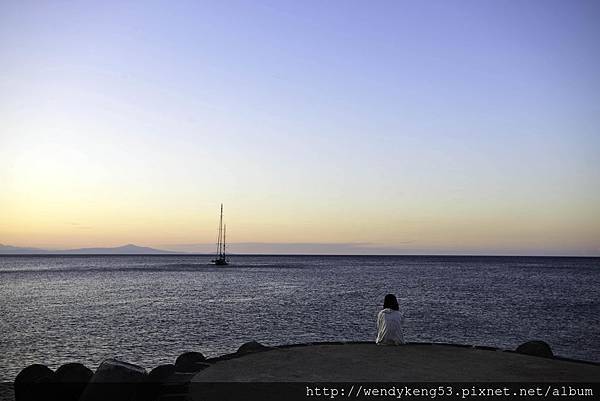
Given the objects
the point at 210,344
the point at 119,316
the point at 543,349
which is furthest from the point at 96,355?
the point at 543,349

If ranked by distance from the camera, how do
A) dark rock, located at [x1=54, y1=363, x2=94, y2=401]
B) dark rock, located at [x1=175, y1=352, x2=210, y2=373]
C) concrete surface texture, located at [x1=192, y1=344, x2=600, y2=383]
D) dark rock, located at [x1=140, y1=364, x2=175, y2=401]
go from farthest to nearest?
dark rock, located at [x1=54, y1=363, x2=94, y2=401] → dark rock, located at [x1=175, y1=352, x2=210, y2=373] → dark rock, located at [x1=140, y1=364, x2=175, y2=401] → concrete surface texture, located at [x1=192, y1=344, x2=600, y2=383]

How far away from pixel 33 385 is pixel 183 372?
3367 millimetres

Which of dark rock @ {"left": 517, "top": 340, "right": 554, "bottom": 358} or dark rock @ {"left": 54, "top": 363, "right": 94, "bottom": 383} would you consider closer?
dark rock @ {"left": 54, "top": 363, "right": 94, "bottom": 383}

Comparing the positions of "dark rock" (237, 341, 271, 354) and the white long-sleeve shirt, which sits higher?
the white long-sleeve shirt

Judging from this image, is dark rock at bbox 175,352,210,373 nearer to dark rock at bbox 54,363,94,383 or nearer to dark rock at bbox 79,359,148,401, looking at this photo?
dark rock at bbox 79,359,148,401

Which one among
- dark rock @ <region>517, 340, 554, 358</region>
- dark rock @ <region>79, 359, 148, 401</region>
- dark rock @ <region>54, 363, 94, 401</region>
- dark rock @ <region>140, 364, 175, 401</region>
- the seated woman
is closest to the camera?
dark rock @ <region>79, 359, 148, 401</region>

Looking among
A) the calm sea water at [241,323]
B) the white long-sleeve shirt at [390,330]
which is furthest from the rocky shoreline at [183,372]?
the calm sea water at [241,323]

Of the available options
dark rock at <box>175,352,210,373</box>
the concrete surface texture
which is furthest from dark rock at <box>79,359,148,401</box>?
dark rock at <box>175,352,210,373</box>

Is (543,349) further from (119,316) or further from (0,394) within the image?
(119,316)

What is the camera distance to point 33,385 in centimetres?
1165

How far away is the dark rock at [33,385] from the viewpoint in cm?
1153

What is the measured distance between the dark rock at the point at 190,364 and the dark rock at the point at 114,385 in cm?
131

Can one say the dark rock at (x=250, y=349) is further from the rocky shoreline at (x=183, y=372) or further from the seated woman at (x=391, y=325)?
the seated woman at (x=391, y=325)

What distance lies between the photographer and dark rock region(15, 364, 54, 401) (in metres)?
11.5
